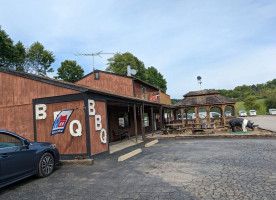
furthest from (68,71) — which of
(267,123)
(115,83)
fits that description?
(267,123)

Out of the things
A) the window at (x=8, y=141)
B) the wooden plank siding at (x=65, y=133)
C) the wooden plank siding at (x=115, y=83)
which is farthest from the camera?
the wooden plank siding at (x=115, y=83)

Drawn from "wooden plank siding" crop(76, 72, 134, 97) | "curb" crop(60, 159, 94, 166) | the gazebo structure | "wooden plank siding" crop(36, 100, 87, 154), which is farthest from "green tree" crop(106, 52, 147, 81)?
"curb" crop(60, 159, 94, 166)

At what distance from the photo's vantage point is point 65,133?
841 cm

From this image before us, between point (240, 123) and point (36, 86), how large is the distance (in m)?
13.9

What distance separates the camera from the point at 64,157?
830cm

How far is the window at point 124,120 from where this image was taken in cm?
1650

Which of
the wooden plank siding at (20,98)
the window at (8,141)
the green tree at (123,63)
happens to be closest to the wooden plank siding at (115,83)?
the wooden plank siding at (20,98)

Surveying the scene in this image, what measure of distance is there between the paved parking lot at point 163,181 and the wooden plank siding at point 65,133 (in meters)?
1.30

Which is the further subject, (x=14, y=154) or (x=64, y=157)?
(x=64, y=157)

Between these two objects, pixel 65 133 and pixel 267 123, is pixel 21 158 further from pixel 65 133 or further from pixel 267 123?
pixel 267 123

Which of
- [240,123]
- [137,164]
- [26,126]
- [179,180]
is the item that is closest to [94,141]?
[137,164]

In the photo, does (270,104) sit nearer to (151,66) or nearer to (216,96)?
(151,66)

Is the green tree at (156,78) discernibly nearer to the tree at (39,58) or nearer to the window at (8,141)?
the tree at (39,58)

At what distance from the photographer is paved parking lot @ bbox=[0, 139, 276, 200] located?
13.5ft
